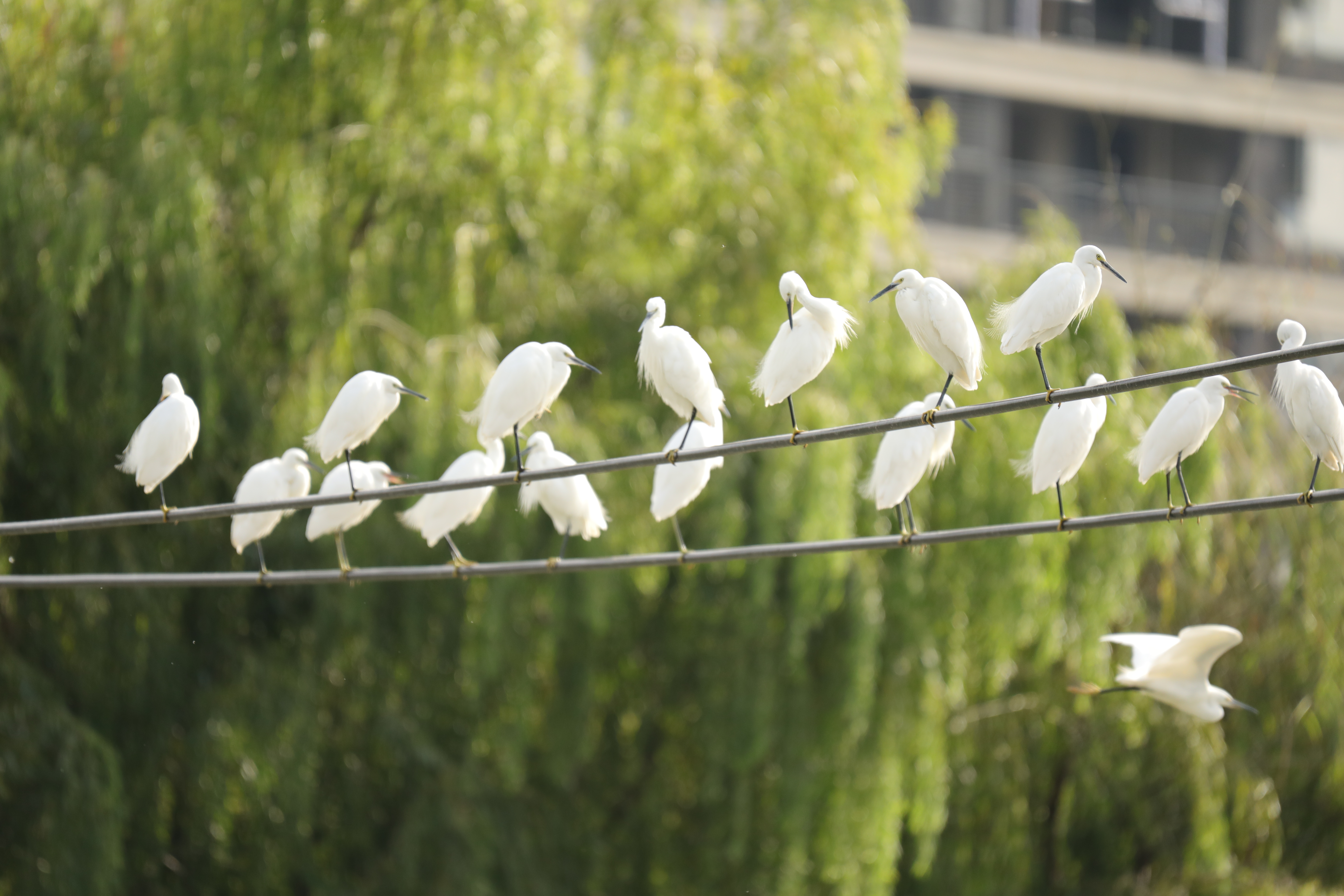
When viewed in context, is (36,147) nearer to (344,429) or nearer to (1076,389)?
(344,429)

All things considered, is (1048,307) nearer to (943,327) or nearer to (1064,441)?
(943,327)

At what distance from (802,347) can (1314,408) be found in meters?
1.27

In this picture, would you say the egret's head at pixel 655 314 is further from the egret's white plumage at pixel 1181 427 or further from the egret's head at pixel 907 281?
the egret's white plumage at pixel 1181 427

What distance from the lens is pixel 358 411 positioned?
421 cm

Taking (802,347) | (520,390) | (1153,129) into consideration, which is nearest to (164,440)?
(520,390)

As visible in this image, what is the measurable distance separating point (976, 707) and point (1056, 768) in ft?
2.17

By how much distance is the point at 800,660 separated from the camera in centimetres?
689

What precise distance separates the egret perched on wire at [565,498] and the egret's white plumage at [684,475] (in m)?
0.20

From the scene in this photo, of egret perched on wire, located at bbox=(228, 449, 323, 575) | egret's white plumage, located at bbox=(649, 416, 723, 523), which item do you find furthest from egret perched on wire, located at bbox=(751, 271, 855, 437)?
egret perched on wire, located at bbox=(228, 449, 323, 575)

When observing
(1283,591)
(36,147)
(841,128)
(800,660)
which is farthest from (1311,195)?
(36,147)

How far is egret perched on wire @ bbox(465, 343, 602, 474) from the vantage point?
4113 mm

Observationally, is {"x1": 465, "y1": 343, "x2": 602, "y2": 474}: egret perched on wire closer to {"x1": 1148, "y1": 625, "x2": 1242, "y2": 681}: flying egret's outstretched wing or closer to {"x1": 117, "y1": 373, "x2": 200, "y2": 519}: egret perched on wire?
{"x1": 117, "y1": 373, "x2": 200, "y2": 519}: egret perched on wire

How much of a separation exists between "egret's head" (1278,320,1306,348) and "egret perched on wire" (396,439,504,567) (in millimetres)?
2305

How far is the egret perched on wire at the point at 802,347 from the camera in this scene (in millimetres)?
3977
